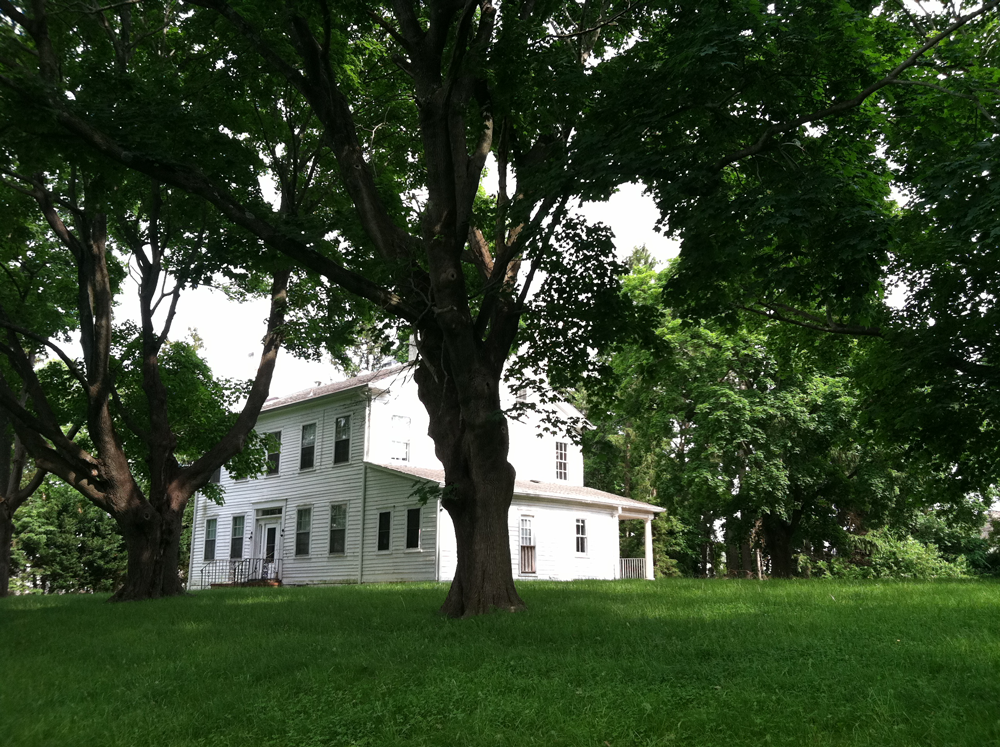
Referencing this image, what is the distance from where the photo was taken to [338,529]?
27.2m

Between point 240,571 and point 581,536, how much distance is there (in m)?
13.1

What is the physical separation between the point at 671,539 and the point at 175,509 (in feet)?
85.2

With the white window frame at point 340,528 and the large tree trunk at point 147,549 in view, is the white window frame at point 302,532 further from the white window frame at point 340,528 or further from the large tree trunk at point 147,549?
the large tree trunk at point 147,549

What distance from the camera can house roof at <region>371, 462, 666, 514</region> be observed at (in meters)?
25.2

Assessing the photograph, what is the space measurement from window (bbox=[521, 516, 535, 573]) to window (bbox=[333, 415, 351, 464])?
6.50 m

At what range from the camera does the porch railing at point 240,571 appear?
28.7 meters

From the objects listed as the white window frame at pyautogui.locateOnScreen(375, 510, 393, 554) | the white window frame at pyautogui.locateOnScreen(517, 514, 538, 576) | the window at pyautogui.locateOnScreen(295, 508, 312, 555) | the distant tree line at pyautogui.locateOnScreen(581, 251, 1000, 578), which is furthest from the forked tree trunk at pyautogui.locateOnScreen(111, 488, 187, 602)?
the white window frame at pyautogui.locateOnScreen(517, 514, 538, 576)

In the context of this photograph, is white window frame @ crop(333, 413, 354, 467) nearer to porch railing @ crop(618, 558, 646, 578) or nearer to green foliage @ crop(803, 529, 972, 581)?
porch railing @ crop(618, 558, 646, 578)

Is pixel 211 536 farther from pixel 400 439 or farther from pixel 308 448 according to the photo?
pixel 400 439

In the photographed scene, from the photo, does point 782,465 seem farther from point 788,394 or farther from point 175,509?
point 175,509

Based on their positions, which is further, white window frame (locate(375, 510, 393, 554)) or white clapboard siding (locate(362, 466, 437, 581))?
white window frame (locate(375, 510, 393, 554))

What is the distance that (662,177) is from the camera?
895 cm

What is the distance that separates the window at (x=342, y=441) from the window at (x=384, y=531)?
8.45ft

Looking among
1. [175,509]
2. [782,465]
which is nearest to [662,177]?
[175,509]
